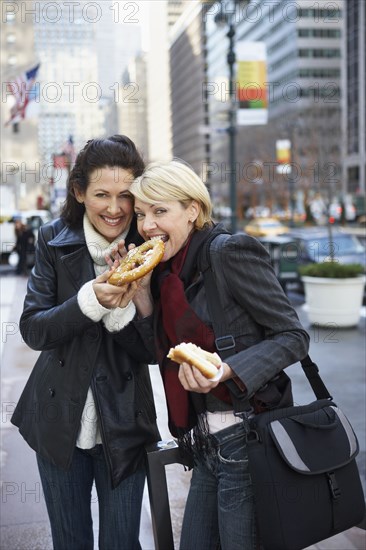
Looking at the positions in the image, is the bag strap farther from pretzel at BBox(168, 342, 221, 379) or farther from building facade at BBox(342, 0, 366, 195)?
building facade at BBox(342, 0, 366, 195)

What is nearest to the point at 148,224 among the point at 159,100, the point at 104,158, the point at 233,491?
the point at 104,158

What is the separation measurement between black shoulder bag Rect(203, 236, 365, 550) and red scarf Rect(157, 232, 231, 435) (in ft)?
0.20

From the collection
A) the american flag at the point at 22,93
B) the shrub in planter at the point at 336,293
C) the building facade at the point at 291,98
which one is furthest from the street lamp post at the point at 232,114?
the american flag at the point at 22,93

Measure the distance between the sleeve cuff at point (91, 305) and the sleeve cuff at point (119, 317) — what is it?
0.07 meters

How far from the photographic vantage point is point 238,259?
84.7 inches

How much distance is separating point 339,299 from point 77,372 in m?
9.59

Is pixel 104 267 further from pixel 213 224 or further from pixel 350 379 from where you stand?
pixel 350 379

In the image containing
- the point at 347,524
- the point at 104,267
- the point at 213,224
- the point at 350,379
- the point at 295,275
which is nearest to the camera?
the point at 347,524

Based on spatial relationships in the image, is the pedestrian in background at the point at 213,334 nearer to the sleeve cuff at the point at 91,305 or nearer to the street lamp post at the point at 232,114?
the sleeve cuff at the point at 91,305

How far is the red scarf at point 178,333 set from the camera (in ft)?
7.08

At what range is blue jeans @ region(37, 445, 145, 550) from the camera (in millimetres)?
2525

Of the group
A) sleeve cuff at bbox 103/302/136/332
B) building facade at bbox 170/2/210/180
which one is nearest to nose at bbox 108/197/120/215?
sleeve cuff at bbox 103/302/136/332

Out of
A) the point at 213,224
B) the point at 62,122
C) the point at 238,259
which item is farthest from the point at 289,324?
the point at 62,122

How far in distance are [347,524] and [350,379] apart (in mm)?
5779
